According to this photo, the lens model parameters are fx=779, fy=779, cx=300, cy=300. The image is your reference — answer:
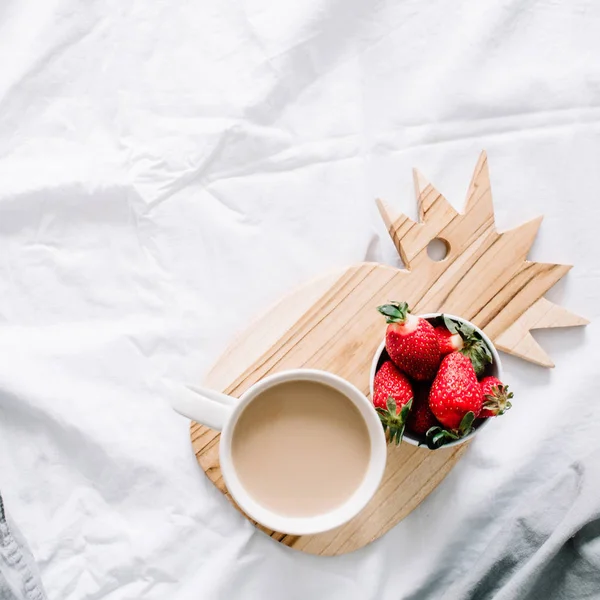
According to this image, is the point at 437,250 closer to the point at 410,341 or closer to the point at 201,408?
the point at 410,341

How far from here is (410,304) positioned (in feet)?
2.50

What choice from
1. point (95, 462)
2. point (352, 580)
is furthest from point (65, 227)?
point (352, 580)

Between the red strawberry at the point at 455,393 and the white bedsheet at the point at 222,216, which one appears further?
the white bedsheet at the point at 222,216

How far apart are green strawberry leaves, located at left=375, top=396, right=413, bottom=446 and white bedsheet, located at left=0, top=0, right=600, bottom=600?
0.15m

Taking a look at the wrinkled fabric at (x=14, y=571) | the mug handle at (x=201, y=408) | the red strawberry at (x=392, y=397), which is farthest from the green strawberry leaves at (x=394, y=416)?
the wrinkled fabric at (x=14, y=571)

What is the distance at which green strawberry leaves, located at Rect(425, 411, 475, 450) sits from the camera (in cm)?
68

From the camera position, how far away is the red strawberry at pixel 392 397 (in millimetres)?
689

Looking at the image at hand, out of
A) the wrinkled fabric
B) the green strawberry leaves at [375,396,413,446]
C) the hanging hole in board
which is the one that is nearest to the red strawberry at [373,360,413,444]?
the green strawberry leaves at [375,396,413,446]

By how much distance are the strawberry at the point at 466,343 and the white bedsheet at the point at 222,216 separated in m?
0.12

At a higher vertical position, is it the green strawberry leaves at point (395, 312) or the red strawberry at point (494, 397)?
the green strawberry leaves at point (395, 312)

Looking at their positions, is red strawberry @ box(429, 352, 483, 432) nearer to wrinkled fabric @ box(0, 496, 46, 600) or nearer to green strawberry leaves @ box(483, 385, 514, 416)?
green strawberry leaves @ box(483, 385, 514, 416)

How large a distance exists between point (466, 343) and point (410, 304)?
3.0 inches

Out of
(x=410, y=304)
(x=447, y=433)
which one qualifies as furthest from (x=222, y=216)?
(x=447, y=433)

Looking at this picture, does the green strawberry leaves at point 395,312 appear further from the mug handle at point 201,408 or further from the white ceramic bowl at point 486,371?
the mug handle at point 201,408
